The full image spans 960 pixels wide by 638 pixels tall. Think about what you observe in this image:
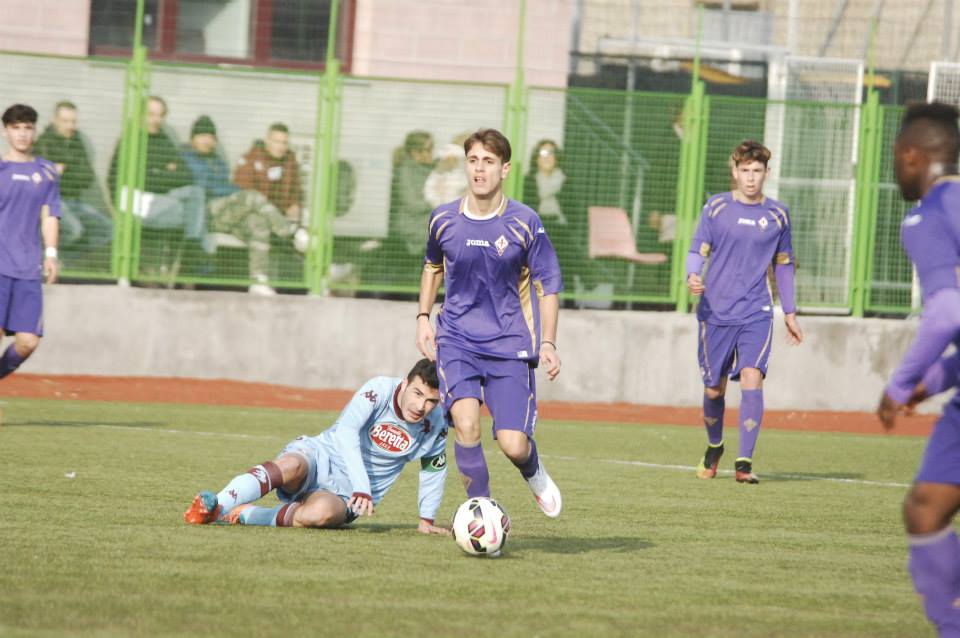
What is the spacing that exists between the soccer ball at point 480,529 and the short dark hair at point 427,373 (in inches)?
33.7

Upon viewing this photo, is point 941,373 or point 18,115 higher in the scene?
point 18,115

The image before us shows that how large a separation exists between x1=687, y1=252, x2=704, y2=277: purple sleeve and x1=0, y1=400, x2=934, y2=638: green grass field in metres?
1.59

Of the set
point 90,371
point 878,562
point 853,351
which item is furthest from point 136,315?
point 878,562

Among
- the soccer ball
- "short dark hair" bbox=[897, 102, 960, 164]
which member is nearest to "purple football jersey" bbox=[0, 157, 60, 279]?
the soccer ball

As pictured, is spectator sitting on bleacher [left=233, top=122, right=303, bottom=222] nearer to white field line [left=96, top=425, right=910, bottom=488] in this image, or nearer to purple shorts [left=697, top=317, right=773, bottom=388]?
white field line [left=96, top=425, right=910, bottom=488]

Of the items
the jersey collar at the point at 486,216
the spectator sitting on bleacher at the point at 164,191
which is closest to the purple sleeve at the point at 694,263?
the jersey collar at the point at 486,216

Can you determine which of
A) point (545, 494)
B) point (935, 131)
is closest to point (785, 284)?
point (545, 494)

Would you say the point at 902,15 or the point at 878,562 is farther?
the point at 902,15

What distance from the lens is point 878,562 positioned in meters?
7.50

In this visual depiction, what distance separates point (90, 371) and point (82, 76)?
11.4ft

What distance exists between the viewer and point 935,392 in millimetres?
5195

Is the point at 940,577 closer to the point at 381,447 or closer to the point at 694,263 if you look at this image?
the point at 381,447

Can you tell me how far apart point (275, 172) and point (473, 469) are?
36.4ft

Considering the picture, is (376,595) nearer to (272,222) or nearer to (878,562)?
(878,562)
